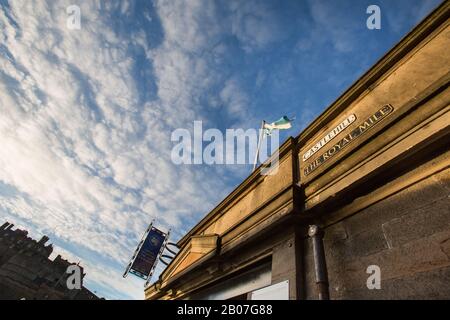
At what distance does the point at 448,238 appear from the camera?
2.84 meters

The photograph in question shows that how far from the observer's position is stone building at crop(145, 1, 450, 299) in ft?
10.4

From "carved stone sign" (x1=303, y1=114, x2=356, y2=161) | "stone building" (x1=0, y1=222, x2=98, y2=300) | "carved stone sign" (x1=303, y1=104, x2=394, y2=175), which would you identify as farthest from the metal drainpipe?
"stone building" (x1=0, y1=222, x2=98, y2=300)

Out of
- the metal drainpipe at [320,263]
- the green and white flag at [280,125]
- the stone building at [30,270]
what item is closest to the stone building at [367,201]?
the metal drainpipe at [320,263]

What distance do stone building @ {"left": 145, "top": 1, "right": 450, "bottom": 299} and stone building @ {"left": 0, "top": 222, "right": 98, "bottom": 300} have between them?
1303 inches

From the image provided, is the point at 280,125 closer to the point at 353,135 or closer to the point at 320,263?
the point at 353,135

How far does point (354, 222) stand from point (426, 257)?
1.16 metres

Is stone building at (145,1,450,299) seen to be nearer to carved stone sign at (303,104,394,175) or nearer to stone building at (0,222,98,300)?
carved stone sign at (303,104,394,175)

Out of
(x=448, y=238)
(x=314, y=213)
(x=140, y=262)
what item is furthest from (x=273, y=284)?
(x=140, y=262)

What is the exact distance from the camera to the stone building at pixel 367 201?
3.16 meters

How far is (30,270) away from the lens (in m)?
30.3

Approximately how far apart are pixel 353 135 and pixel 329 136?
721mm

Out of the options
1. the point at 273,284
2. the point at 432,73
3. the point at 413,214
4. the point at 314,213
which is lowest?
the point at 273,284

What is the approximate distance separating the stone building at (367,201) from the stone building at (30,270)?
33087mm

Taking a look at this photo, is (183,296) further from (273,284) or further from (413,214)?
(413,214)
